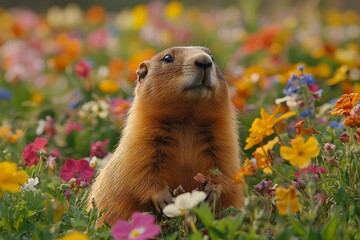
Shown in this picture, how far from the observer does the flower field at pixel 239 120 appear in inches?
114

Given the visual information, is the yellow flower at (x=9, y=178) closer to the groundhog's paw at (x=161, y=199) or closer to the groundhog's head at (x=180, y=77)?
the groundhog's paw at (x=161, y=199)

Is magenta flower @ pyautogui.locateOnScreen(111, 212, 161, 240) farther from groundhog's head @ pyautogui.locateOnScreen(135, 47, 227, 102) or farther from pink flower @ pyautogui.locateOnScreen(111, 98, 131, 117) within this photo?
pink flower @ pyautogui.locateOnScreen(111, 98, 131, 117)

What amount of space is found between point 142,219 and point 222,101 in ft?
4.06

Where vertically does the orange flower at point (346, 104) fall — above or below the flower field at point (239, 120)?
above

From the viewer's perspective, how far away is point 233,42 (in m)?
9.41

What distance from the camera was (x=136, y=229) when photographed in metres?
2.70

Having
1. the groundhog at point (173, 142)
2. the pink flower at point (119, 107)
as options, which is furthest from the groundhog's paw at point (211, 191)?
the pink flower at point (119, 107)

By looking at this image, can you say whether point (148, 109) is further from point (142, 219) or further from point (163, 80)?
point (142, 219)

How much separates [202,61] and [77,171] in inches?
33.9

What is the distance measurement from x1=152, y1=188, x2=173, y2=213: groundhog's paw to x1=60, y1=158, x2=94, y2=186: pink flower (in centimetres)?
58

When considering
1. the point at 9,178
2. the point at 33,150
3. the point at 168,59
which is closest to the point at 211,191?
the point at 168,59

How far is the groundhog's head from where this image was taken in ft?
11.8

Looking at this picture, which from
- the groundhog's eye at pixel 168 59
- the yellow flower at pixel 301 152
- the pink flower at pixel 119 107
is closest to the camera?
the yellow flower at pixel 301 152

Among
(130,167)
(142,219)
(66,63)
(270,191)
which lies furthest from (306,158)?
(66,63)
